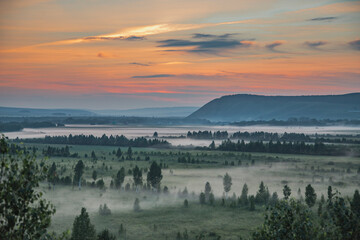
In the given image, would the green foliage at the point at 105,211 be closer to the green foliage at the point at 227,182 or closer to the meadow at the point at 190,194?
the meadow at the point at 190,194

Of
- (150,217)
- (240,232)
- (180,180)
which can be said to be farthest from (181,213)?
(180,180)

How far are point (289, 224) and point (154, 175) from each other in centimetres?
8124

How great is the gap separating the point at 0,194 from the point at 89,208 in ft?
224

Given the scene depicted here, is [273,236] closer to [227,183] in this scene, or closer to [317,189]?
[227,183]

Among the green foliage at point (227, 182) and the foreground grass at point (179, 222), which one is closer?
the foreground grass at point (179, 222)

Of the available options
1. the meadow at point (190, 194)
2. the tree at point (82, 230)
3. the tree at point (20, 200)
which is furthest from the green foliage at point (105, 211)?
the tree at point (20, 200)

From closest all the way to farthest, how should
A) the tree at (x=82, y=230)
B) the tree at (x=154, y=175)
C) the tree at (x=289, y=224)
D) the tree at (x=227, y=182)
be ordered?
the tree at (x=289, y=224) < the tree at (x=82, y=230) < the tree at (x=227, y=182) < the tree at (x=154, y=175)

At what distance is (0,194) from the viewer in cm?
2273

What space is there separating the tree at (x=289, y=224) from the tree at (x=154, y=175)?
7882 cm

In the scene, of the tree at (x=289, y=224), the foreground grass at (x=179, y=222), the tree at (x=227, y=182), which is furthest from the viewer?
the tree at (x=227, y=182)

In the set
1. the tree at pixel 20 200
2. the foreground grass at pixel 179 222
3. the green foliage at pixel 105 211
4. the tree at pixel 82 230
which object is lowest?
the foreground grass at pixel 179 222

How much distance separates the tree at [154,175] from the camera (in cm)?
10812

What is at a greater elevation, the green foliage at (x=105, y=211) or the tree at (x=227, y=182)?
the tree at (x=227, y=182)

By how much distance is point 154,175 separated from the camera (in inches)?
4294
